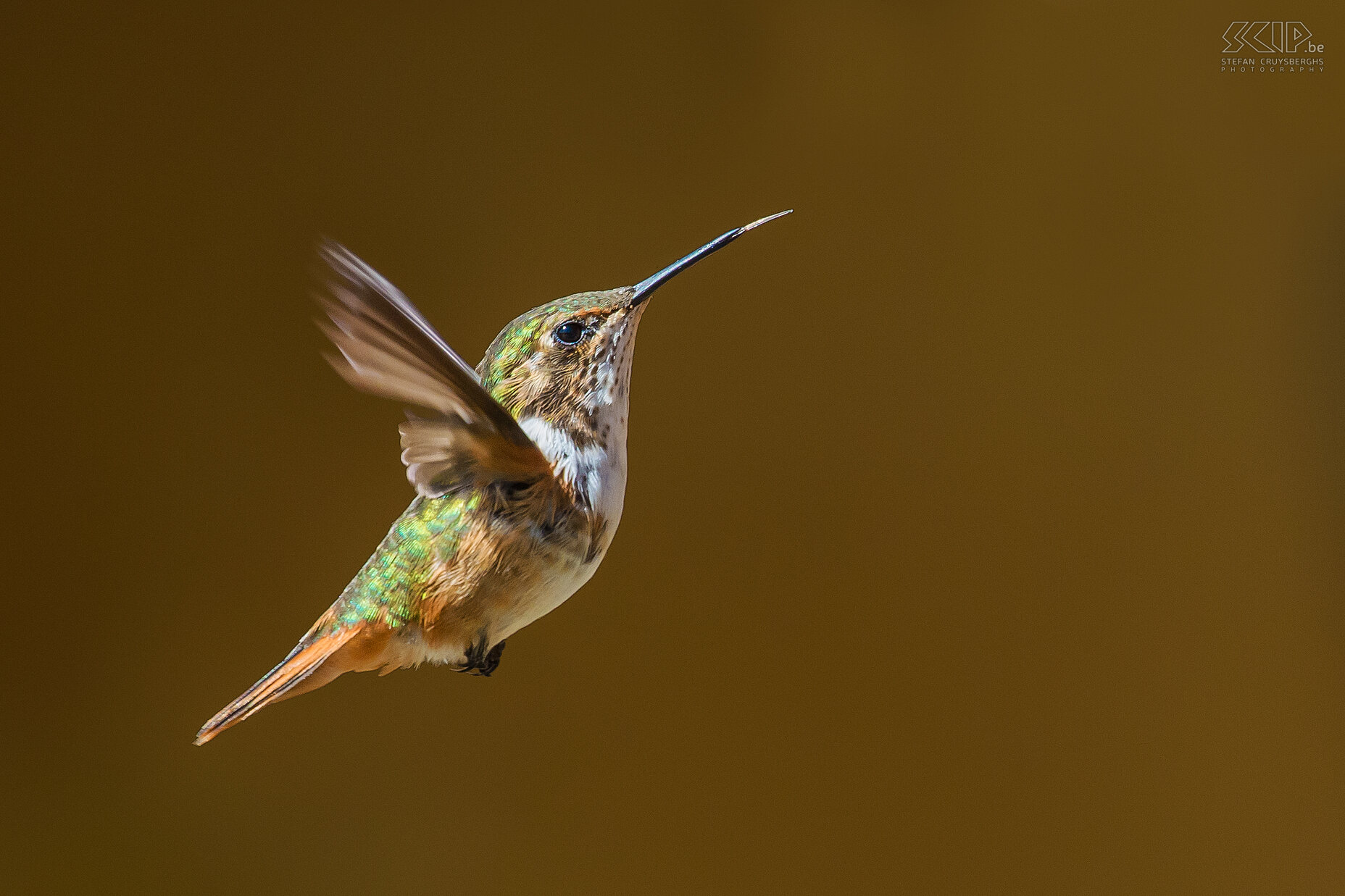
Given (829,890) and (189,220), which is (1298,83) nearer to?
(829,890)

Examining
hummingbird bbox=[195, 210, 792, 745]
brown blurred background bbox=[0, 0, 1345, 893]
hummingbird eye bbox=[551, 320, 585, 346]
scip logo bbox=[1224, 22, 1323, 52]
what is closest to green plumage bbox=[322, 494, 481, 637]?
hummingbird bbox=[195, 210, 792, 745]

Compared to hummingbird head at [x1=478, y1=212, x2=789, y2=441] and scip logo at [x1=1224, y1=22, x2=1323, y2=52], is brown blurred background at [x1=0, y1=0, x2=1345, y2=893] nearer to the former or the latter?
scip logo at [x1=1224, y1=22, x2=1323, y2=52]

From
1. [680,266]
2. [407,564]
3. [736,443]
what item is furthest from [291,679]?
[736,443]

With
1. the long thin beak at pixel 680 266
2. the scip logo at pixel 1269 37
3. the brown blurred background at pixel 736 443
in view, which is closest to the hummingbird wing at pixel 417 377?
the long thin beak at pixel 680 266

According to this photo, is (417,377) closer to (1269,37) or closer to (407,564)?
(407,564)

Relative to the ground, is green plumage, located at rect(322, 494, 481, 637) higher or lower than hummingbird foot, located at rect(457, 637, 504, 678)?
higher

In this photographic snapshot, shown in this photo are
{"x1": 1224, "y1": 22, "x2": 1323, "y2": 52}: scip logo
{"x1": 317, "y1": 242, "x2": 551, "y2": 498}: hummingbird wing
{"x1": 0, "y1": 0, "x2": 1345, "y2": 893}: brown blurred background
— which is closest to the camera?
{"x1": 317, "y1": 242, "x2": 551, "y2": 498}: hummingbird wing

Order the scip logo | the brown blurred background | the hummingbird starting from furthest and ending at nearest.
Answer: the scip logo → the brown blurred background → the hummingbird

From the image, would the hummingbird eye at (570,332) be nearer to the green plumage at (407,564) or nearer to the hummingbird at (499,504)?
the hummingbird at (499,504)
